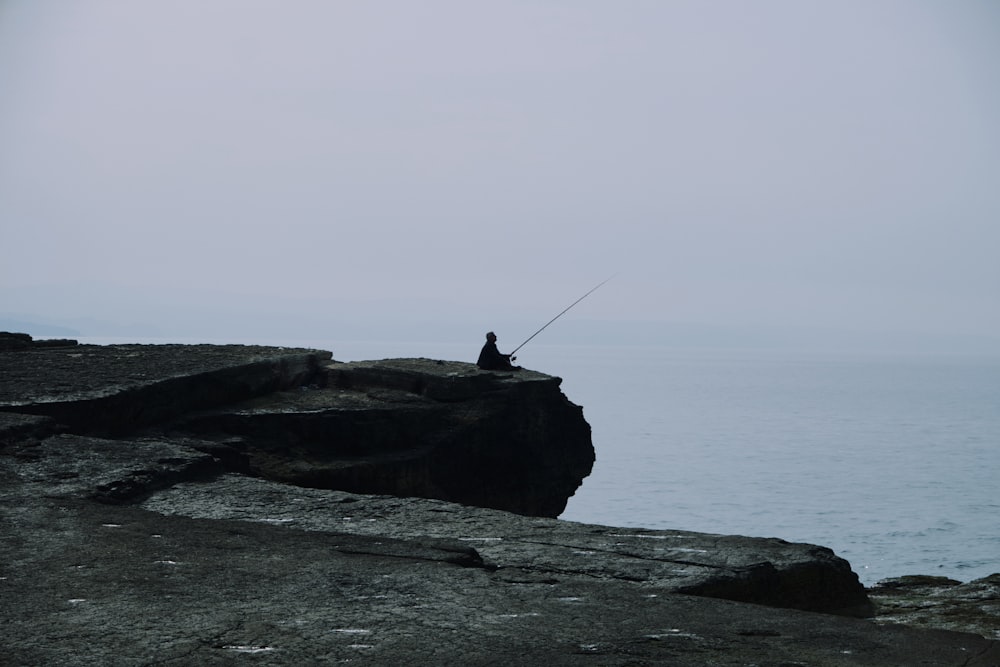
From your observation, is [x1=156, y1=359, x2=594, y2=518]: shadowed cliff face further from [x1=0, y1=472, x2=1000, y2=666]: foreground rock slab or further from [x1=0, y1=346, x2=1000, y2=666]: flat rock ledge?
[x1=0, y1=472, x2=1000, y2=666]: foreground rock slab

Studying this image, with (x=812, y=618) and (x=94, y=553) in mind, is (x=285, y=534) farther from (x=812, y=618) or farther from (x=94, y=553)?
(x=812, y=618)

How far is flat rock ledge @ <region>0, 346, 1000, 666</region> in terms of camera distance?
3209 mm

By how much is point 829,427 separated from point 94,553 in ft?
153

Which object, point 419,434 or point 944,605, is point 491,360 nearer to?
point 419,434

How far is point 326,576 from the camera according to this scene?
4.04 meters

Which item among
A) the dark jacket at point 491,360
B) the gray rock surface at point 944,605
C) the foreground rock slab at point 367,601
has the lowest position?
the gray rock surface at point 944,605

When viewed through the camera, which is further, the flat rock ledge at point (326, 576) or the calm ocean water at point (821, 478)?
the calm ocean water at point (821, 478)

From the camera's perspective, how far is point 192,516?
530cm

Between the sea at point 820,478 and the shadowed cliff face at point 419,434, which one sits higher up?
the shadowed cliff face at point 419,434

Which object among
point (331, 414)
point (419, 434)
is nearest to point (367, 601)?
point (331, 414)

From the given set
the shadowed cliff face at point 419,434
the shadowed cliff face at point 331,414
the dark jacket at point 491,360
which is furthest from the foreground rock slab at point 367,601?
the dark jacket at point 491,360

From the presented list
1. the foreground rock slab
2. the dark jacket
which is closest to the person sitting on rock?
the dark jacket

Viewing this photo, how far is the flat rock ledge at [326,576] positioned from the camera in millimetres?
3209

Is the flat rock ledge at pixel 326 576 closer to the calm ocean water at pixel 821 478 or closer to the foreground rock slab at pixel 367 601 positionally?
the foreground rock slab at pixel 367 601
